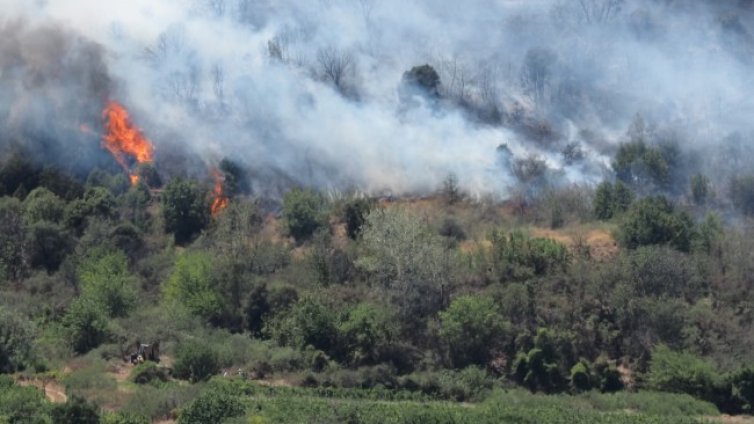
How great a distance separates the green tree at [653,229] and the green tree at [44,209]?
3590 centimetres

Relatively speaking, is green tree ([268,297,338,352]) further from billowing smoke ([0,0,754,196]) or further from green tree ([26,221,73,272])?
billowing smoke ([0,0,754,196])

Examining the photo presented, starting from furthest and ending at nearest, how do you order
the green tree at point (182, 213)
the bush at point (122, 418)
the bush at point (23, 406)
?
the green tree at point (182, 213) < the bush at point (122, 418) < the bush at point (23, 406)

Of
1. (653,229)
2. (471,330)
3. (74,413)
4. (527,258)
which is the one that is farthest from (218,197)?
(74,413)

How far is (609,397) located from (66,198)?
4128 centimetres

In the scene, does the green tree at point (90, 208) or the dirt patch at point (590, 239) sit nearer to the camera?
the dirt patch at point (590, 239)

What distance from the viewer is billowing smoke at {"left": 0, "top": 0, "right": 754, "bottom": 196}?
3553 inches

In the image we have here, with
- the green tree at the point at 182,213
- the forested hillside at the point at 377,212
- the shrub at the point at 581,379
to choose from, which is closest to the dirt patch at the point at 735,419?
the forested hillside at the point at 377,212

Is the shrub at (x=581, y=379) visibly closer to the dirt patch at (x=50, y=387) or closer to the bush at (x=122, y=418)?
the bush at (x=122, y=418)

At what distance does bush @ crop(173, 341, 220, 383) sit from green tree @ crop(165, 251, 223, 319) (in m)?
6.51

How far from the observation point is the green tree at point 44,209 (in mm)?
78562

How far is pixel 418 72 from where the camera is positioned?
96.9m

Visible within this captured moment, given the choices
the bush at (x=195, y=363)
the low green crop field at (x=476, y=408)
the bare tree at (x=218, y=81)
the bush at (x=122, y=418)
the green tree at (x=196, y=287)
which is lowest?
the bush at (x=122, y=418)

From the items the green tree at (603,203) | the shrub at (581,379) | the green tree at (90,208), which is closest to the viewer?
the shrub at (581,379)

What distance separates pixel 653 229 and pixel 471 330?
14.2m
